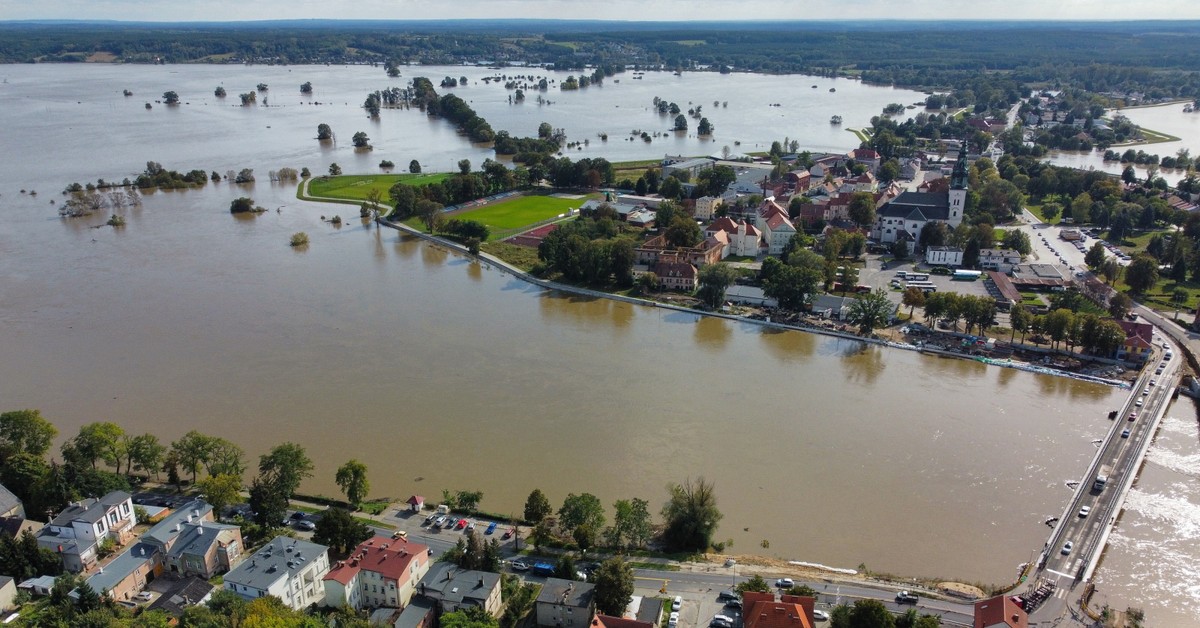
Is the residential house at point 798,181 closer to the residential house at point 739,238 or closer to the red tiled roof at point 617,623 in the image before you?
the residential house at point 739,238

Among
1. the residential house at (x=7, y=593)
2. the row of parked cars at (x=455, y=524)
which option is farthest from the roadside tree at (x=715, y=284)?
the residential house at (x=7, y=593)

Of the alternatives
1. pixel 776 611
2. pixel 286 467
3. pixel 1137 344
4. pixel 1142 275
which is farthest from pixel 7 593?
pixel 1142 275

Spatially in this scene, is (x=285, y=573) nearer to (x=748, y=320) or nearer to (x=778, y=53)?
(x=748, y=320)

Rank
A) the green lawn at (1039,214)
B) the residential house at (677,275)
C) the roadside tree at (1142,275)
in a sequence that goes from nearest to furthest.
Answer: the roadside tree at (1142,275)
the residential house at (677,275)
the green lawn at (1039,214)

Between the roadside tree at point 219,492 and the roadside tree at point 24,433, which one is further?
the roadside tree at point 24,433

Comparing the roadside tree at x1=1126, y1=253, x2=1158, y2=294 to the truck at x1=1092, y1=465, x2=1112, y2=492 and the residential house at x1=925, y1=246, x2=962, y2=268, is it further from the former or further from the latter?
the truck at x1=1092, y1=465, x2=1112, y2=492

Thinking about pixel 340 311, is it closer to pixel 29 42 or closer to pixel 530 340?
pixel 530 340

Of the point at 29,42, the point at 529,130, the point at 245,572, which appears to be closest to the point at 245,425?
the point at 245,572
